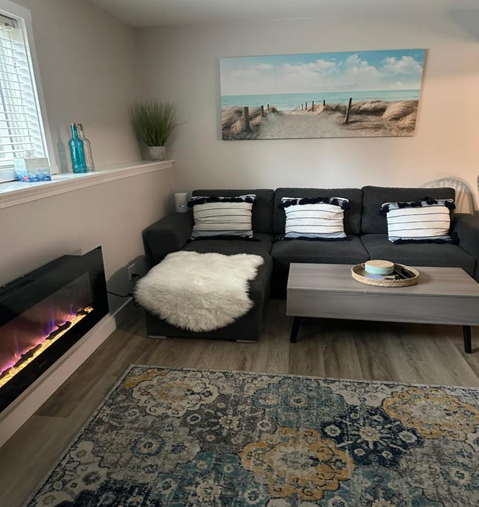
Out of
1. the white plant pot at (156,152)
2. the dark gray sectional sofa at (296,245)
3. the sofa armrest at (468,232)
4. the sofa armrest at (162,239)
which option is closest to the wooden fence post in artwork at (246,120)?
the dark gray sectional sofa at (296,245)

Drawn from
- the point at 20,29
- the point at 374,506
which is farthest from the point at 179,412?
the point at 20,29

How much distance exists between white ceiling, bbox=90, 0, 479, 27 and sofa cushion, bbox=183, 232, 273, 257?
1.83 meters

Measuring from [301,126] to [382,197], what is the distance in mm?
→ 990

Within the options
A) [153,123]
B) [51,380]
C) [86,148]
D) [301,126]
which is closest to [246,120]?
[301,126]

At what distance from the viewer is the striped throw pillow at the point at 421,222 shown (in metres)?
3.22

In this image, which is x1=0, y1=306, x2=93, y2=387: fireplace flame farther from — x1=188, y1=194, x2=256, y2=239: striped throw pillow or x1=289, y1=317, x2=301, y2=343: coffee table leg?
x1=188, y1=194, x2=256, y2=239: striped throw pillow

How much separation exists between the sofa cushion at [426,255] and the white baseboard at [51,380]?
80.3 inches

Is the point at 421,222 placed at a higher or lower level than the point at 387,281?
higher

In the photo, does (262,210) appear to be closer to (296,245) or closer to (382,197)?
(296,245)

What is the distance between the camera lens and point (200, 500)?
4.89ft

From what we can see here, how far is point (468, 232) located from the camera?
10.1 ft

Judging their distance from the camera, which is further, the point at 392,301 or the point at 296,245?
the point at 296,245

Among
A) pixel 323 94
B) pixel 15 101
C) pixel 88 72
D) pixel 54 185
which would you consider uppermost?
pixel 88 72

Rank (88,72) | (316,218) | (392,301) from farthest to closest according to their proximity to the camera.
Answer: (316,218)
(88,72)
(392,301)
